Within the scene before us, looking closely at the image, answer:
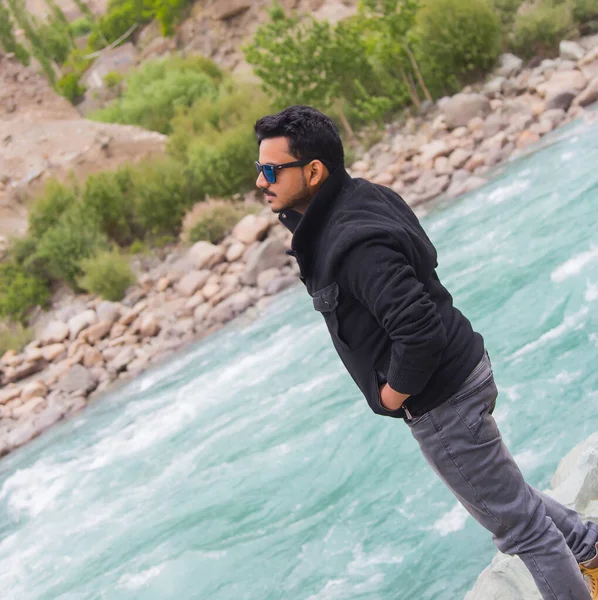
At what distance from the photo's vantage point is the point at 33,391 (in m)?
12.9

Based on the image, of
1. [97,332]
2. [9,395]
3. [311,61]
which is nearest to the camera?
[9,395]

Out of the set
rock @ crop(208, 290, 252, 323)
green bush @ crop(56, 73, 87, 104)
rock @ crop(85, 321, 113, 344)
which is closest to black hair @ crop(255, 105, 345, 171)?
rock @ crop(208, 290, 252, 323)

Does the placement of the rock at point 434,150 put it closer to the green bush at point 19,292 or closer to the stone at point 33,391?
the stone at point 33,391

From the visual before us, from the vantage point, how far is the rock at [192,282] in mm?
15164

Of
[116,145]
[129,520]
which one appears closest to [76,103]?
[116,145]

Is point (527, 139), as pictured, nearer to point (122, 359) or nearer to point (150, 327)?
point (150, 327)

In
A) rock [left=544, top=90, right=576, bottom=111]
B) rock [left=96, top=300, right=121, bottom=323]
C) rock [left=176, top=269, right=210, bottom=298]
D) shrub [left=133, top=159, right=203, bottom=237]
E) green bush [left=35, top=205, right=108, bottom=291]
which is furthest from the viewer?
shrub [left=133, top=159, right=203, bottom=237]

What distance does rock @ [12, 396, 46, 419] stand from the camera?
12.3 m

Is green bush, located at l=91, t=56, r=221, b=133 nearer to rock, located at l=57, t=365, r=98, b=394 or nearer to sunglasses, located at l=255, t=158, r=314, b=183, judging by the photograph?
rock, located at l=57, t=365, r=98, b=394

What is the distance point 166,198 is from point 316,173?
19305 millimetres

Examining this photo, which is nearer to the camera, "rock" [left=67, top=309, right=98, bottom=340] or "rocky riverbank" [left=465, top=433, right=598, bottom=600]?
"rocky riverbank" [left=465, top=433, right=598, bottom=600]

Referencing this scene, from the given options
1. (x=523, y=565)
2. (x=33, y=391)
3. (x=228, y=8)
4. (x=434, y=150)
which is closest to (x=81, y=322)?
(x=33, y=391)

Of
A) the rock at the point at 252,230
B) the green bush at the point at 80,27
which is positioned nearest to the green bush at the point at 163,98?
the rock at the point at 252,230

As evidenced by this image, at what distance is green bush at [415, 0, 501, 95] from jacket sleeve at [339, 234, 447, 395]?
759 inches
